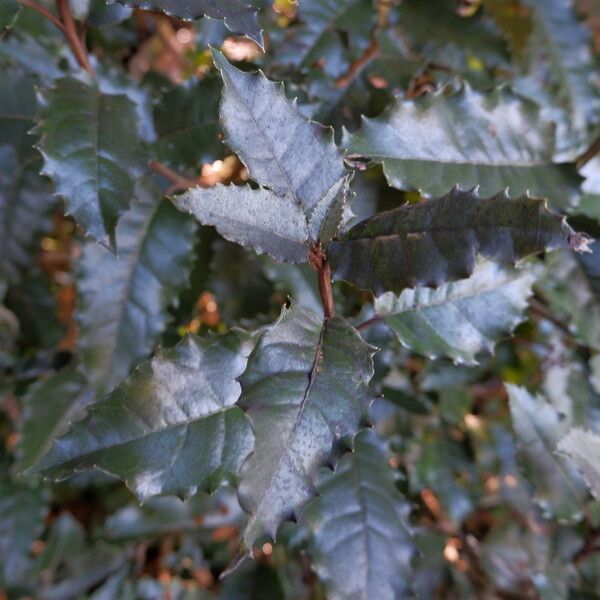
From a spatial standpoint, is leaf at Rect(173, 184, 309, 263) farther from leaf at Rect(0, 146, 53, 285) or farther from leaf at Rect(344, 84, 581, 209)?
leaf at Rect(0, 146, 53, 285)

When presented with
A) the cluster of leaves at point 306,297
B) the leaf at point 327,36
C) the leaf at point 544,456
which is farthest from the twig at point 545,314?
the leaf at point 327,36

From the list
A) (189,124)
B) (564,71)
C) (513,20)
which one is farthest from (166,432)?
(513,20)

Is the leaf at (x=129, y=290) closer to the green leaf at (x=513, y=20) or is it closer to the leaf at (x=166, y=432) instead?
the leaf at (x=166, y=432)

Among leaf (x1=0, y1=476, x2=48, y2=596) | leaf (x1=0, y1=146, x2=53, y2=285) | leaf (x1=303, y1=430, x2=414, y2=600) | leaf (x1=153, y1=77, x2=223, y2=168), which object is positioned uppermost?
leaf (x1=153, y1=77, x2=223, y2=168)

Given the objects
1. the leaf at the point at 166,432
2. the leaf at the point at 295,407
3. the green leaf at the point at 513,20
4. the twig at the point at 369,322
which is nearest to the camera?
the leaf at the point at 295,407

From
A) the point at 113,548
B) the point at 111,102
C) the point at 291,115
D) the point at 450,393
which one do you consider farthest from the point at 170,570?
the point at 291,115

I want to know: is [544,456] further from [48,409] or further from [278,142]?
[48,409]

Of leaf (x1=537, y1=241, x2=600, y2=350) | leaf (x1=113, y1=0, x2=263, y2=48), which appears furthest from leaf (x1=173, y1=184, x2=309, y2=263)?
leaf (x1=537, y1=241, x2=600, y2=350)
